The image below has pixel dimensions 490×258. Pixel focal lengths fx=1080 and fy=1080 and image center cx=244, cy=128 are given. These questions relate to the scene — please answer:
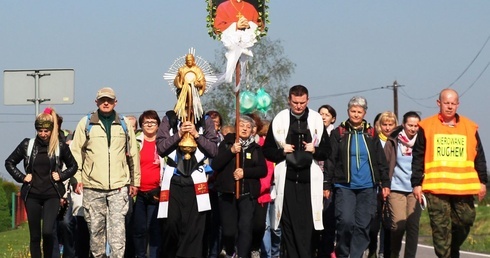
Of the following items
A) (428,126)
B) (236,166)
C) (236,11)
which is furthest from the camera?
(236,11)

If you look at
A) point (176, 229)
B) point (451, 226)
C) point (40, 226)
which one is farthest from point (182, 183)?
point (451, 226)

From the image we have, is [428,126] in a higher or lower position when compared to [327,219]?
higher

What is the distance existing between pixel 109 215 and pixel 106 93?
1460 millimetres

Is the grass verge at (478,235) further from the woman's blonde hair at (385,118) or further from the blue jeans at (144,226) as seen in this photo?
the blue jeans at (144,226)

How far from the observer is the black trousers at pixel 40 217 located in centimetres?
1339

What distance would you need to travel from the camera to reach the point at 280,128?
12.5 metres

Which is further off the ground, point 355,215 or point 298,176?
point 298,176

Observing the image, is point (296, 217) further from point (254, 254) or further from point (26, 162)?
point (26, 162)

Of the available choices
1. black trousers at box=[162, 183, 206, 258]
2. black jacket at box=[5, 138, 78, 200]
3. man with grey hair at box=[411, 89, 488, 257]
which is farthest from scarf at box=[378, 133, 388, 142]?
black jacket at box=[5, 138, 78, 200]

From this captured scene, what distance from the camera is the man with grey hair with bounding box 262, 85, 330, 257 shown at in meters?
12.3

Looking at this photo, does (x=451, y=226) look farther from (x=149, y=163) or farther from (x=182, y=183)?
(x=149, y=163)

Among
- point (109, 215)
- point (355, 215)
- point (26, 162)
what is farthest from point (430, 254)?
point (26, 162)

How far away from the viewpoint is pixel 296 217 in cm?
1234

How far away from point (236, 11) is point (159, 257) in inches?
135
